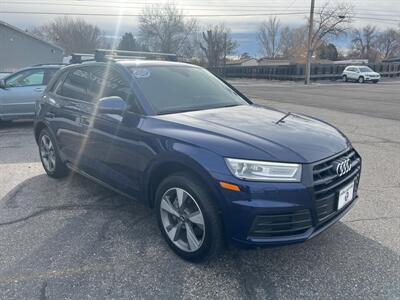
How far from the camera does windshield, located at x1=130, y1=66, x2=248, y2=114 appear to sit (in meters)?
3.41

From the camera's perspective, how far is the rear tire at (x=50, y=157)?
15.6 ft

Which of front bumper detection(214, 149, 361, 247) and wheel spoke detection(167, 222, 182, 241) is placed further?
wheel spoke detection(167, 222, 182, 241)

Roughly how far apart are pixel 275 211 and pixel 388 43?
100779 millimetres

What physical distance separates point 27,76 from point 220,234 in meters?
7.99

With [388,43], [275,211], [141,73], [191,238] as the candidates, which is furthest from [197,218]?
[388,43]

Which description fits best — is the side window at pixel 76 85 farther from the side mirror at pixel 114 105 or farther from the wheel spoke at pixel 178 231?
the wheel spoke at pixel 178 231

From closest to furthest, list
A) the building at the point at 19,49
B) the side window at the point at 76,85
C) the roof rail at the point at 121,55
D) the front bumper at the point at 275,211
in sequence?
1. the front bumper at the point at 275,211
2. the roof rail at the point at 121,55
3. the side window at the point at 76,85
4. the building at the point at 19,49

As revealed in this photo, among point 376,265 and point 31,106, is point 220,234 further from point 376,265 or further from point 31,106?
point 31,106

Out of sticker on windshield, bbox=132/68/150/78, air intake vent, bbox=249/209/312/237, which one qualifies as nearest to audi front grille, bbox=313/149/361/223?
air intake vent, bbox=249/209/312/237

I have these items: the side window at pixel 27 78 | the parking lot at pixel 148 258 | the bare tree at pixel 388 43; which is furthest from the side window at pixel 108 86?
the bare tree at pixel 388 43

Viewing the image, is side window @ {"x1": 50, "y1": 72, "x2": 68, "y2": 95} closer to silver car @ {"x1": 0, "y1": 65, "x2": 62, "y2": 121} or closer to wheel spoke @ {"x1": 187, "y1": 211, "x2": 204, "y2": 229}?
wheel spoke @ {"x1": 187, "y1": 211, "x2": 204, "y2": 229}

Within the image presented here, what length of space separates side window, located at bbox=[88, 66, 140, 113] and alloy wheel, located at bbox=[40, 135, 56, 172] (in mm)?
1344

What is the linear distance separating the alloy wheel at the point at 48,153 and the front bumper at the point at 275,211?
3271 mm

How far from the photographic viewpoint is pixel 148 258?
299cm
